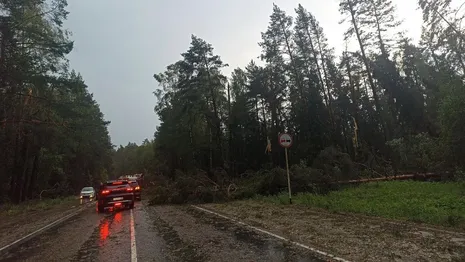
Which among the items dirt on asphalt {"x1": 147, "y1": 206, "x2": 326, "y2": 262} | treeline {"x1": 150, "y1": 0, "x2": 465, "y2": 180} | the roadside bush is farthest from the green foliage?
dirt on asphalt {"x1": 147, "y1": 206, "x2": 326, "y2": 262}

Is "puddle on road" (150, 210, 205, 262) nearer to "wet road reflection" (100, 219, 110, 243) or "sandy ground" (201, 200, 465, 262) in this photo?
"wet road reflection" (100, 219, 110, 243)

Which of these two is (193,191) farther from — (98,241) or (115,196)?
(98,241)

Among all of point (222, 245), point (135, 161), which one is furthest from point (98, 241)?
point (135, 161)

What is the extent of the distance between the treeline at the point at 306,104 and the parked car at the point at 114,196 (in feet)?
44.0

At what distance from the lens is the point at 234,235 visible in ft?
32.2

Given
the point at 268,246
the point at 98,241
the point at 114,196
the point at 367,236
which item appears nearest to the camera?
the point at 268,246

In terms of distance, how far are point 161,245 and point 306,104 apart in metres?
37.6

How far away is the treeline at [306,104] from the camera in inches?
1271

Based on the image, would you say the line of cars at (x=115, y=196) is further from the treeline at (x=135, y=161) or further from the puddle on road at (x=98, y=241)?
the treeline at (x=135, y=161)

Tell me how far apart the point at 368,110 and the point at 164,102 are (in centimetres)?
3230

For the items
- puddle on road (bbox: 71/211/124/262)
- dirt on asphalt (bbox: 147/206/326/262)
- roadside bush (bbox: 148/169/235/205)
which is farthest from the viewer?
roadside bush (bbox: 148/169/235/205)

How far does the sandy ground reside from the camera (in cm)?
670

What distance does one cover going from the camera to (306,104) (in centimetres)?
4450

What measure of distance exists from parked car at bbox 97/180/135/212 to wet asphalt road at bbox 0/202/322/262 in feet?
22.1
